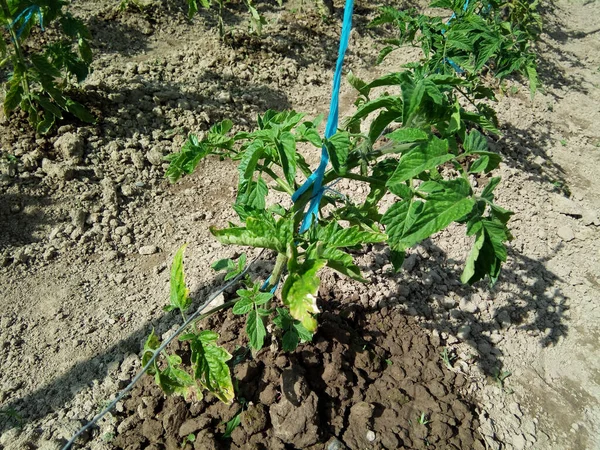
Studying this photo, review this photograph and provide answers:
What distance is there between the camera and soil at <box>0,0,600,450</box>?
1.85 meters

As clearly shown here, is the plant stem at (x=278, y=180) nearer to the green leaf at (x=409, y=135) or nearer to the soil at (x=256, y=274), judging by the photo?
the green leaf at (x=409, y=135)

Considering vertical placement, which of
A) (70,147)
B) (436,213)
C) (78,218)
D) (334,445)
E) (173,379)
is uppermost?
(436,213)

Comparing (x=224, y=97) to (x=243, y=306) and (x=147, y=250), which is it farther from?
(x=243, y=306)

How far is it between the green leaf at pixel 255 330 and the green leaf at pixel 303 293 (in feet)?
0.82

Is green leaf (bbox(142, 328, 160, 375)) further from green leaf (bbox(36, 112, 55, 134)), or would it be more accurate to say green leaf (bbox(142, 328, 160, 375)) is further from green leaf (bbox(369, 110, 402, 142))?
green leaf (bbox(36, 112, 55, 134))

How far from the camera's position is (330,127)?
146cm

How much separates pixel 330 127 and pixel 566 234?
2285 mm

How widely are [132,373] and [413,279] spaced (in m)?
1.45

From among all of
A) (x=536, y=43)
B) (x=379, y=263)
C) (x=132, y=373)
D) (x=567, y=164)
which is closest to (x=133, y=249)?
(x=132, y=373)

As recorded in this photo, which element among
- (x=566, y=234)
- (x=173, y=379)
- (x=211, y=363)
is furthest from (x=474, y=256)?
(x=566, y=234)

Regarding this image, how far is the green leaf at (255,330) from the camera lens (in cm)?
147

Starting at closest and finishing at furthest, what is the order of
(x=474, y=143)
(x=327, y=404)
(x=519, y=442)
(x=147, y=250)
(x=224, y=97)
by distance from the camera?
(x=474, y=143), (x=327, y=404), (x=519, y=442), (x=147, y=250), (x=224, y=97)

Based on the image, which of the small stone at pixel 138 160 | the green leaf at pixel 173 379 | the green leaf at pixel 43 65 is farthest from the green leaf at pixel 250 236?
the green leaf at pixel 43 65

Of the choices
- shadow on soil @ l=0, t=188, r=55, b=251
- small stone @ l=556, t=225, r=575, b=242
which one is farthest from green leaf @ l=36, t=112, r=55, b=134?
small stone @ l=556, t=225, r=575, b=242
